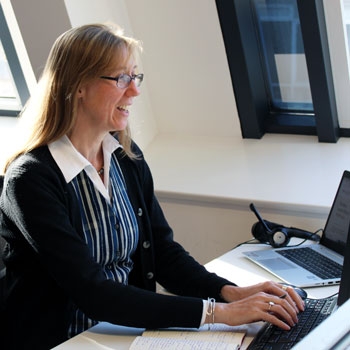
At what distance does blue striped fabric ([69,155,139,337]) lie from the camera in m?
1.85

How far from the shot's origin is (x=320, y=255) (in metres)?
2.06

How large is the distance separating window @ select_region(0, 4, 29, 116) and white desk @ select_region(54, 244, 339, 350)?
5.00 ft

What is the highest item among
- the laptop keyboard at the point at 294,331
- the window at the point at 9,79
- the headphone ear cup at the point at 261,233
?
the window at the point at 9,79

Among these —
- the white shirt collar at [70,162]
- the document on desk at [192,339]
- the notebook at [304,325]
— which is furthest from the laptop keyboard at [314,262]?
the white shirt collar at [70,162]

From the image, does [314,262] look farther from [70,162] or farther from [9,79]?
[9,79]

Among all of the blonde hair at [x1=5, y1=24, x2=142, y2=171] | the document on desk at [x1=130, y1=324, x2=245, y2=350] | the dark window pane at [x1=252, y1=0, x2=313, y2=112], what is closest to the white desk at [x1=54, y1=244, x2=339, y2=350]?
the document on desk at [x1=130, y1=324, x2=245, y2=350]

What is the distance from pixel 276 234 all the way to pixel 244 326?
59 cm

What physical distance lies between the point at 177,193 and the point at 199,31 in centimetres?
67

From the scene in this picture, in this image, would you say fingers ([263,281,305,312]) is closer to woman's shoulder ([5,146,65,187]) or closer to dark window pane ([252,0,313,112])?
woman's shoulder ([5,146,65,187])

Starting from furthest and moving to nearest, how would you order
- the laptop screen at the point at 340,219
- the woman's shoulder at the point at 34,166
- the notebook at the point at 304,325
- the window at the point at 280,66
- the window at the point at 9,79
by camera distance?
the window at the point at 9,79
the window at the point at 280,66
the laptop screen at the point at 340,219
the woman's shoulder at the point at 34,166
the notebook at the point at 304,325

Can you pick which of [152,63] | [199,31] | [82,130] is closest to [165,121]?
[152,63]

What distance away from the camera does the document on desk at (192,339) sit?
154 centimetres

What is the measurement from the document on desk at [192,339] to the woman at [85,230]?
0.09 ft

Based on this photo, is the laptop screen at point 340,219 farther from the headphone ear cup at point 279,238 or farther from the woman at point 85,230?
the woman at point 85,230
